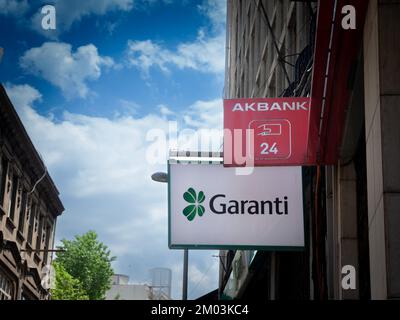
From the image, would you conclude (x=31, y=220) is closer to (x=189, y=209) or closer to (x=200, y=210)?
(x=189, y=209)

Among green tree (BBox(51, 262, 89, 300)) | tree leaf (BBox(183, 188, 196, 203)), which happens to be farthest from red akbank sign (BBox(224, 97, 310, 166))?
green tree (BBox(51, 262, 89, 300))

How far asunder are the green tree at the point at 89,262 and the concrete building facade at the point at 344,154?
134 feet

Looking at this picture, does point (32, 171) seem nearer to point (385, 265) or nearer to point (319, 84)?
point (319, 84)

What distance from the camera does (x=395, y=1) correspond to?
854 centimetres

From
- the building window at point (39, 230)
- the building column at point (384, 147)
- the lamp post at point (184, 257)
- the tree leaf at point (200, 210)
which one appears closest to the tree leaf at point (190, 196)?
the tree leaf at point (200, 210)

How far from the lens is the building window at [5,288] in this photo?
36.7m

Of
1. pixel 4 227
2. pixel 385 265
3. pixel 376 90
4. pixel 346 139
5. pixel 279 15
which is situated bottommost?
pixel 385 265

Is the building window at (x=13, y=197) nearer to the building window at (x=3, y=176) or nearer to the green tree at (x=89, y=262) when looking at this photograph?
the building window at (x=3, y=176)

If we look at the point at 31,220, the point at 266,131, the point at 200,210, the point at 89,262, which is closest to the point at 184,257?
the point at 200,210

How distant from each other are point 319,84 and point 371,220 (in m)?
2.94

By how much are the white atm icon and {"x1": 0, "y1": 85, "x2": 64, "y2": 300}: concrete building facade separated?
2291 centimetres

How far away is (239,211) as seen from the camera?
1464 cm
